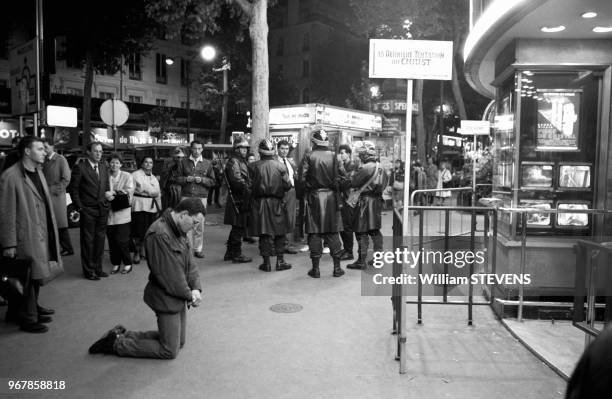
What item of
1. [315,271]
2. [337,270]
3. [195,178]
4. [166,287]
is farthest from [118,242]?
[166,287]

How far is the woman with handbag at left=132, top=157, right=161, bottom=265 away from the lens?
331 inches

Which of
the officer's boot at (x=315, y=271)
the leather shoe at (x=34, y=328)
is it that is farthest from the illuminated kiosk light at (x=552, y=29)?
the leather shoe at (x=34, y=328)

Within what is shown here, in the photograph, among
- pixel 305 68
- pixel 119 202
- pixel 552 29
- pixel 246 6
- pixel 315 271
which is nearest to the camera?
pixel 552 29

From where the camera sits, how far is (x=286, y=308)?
6090 millimetres

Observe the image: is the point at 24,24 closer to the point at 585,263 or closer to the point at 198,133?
the point at 198,133

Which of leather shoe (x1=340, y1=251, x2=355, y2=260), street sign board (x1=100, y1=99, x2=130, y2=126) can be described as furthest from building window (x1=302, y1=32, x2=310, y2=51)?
leather shoe (x1=340, y1=251, x2=355, y2=260)

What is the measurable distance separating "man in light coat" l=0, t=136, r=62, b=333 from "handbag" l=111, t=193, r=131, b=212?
6.82 ft

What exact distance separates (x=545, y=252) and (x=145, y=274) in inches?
228

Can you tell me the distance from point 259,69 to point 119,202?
7150 mm

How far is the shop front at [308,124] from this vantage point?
14.7 meters

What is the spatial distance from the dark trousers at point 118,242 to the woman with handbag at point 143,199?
685 mm

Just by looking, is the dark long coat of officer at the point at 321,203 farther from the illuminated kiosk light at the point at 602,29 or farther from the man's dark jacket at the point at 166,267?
the illuminated kiosk light at the point at 602,29

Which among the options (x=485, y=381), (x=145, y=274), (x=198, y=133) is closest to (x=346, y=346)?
(x=485, y=381)

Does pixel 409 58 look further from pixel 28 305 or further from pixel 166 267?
pixel 28 305
